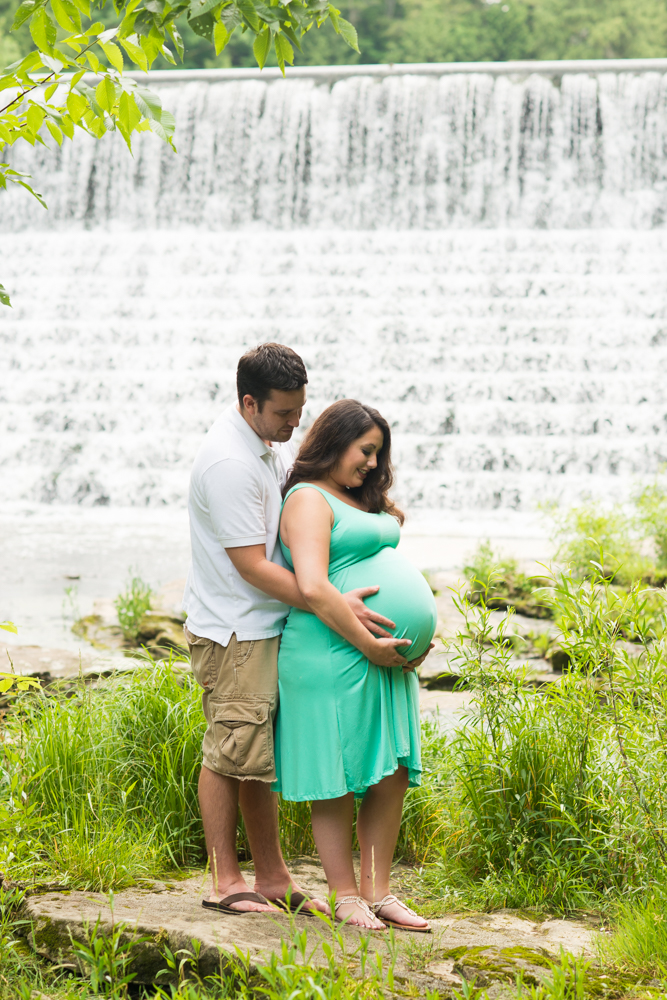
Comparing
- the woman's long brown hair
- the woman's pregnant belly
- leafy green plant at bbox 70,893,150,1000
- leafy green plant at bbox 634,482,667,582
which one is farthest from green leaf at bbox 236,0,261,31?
leafy green plant at bbox 634,482,667,582

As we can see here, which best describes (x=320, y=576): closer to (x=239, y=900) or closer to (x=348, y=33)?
(x=239, y=900)

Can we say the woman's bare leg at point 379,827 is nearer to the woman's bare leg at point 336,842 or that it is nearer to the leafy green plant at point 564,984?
the woman's bare leg at point 336,842

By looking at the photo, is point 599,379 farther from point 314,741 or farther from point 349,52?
point 349,52

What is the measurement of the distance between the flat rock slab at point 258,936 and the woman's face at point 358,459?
111 cm

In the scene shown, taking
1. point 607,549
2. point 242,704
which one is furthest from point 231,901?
point 607,549

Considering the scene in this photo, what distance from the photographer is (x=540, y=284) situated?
13016 millimetres

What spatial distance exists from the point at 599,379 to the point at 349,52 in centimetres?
2220

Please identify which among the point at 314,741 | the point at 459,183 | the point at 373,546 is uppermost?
the point at 459,183

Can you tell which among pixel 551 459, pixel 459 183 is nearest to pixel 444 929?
pixel 551 459

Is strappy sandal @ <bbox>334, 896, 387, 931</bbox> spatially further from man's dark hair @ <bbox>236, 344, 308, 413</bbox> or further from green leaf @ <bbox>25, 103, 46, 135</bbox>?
green leaf @ <bbox>25, 103, 46, 135</bbox>

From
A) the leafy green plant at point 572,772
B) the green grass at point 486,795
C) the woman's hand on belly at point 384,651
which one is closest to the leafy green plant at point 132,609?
the green grass at point 486,795

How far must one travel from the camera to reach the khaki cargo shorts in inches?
96.5

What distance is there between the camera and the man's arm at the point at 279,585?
2.42m

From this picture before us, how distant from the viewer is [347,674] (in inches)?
95.9
